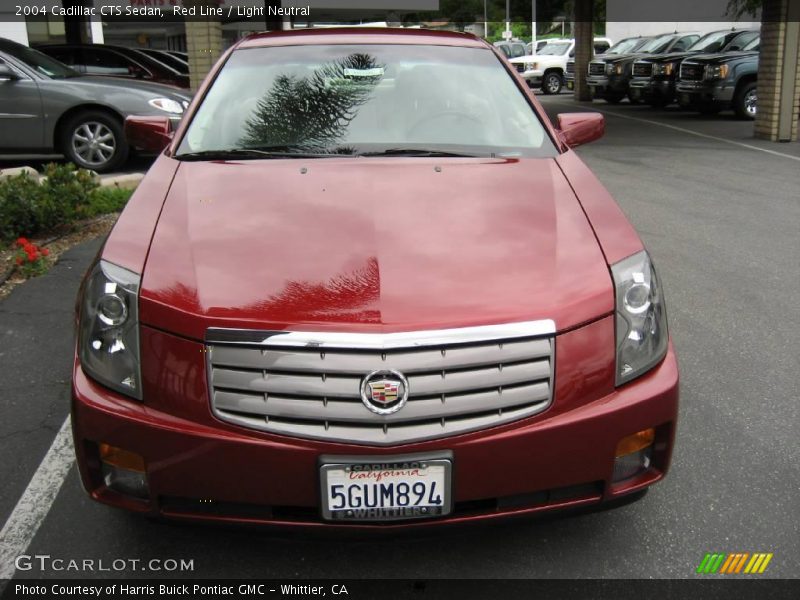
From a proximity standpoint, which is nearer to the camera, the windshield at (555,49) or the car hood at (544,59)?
the car hood at (544,59)

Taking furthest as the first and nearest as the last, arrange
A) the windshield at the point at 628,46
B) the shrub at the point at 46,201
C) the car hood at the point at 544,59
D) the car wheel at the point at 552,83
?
the car wheel at the point at 552,83
the car hood at the point at 544,59
the windshield at the point at 628,46
the shrub at the point at 46,201

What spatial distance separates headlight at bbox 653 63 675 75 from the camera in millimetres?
18859

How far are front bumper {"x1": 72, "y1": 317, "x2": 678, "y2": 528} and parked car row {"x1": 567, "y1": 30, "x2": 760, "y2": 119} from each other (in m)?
15.4

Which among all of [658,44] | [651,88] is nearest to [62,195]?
Result: [651,88]

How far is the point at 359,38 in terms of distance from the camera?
4074 mm

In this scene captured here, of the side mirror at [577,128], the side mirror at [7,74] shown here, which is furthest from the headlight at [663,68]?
the side mirror at [577,128]

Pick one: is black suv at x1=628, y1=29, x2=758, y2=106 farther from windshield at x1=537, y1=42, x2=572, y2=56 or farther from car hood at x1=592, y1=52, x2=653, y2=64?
windshield at x1=537, y1=42, x2=572, y2=56

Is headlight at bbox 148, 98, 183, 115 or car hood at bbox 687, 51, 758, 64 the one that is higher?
car hood at bbox 687, 51, 758, 64

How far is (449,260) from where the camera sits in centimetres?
246

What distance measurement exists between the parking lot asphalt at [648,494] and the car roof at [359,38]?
6.06 feet

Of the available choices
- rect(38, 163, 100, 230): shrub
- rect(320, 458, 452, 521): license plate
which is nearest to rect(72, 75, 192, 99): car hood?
rect(38, 163, 100, 230): shrub

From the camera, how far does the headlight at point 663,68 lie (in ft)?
61.9

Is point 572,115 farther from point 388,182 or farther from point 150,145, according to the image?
point 150,145

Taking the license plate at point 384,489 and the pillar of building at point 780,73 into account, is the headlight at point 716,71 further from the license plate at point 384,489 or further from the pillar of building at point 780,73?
the license plate at point 384,489
